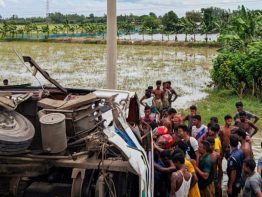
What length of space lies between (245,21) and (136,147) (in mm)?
15697

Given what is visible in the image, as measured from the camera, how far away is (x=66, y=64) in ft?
92.9

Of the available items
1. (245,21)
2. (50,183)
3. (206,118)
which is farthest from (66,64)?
(50,183)

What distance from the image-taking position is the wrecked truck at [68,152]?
12.7ft

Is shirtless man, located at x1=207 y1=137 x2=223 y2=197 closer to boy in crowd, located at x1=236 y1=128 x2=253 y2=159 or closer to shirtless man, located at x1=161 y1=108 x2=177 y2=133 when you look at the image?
boy in crowd, located at x1=236 y1=128 x2=253 y2=159

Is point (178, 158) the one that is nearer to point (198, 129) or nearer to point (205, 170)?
point (205, 170)

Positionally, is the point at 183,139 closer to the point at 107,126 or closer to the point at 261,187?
the point at 261,187

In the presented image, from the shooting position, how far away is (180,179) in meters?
4.86

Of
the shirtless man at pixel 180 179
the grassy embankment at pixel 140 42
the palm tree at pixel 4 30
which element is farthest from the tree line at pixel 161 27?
the shirtless man at pixel 180 179

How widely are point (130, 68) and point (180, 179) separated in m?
22.0

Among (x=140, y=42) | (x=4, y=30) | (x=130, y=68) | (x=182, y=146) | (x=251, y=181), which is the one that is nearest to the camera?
(x=251, y=181)

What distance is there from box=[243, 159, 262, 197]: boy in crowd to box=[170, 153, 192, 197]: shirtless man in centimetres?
75

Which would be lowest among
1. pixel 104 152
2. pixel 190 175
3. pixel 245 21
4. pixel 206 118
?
pixel 206 118

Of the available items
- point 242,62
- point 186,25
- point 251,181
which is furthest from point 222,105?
point 186,25

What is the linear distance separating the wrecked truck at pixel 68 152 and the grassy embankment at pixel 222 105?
7.94 m
